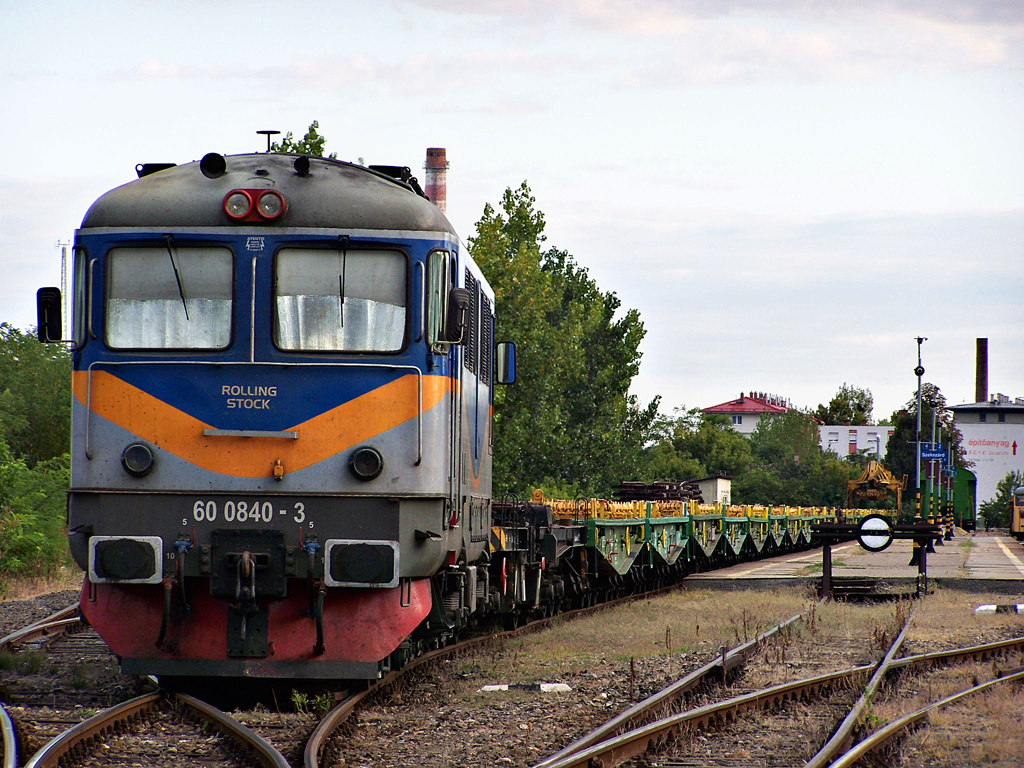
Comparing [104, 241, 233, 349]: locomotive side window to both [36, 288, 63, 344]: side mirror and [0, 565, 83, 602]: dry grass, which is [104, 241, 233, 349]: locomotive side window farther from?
[0, 565, 83, 602]: dry grass

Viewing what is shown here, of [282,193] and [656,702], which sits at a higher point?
[282,193]

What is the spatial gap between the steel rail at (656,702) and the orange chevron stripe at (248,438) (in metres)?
2.37

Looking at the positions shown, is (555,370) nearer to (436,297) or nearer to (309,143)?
(309,143)

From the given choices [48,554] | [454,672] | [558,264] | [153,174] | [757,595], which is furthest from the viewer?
[558,264]

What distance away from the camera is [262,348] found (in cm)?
827

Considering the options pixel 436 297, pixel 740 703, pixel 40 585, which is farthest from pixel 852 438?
pixel 436 297

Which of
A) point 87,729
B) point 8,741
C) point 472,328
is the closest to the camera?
point 8,741

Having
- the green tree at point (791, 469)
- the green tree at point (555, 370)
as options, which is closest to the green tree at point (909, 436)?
the green tree at point (791, 469)

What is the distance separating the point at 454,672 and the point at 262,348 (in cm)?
349

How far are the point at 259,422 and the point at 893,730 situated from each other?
4.39 metres

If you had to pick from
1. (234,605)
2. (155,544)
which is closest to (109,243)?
(155,544)

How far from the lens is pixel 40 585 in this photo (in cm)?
2012

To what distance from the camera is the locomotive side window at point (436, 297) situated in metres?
8.35

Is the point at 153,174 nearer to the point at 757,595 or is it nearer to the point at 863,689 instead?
the point at 863,689
